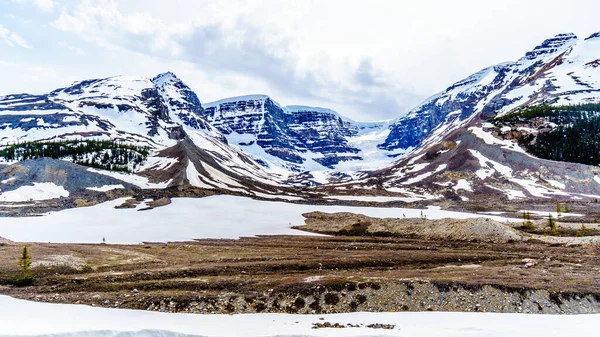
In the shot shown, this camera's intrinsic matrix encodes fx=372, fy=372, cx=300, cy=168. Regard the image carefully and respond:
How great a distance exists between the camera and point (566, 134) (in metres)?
162

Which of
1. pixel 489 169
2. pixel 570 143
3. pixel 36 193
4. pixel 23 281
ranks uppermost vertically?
pixel 570 143

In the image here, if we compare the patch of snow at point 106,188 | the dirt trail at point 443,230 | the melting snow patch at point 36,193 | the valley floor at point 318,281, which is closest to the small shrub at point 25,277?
the valley floor at point 318,281

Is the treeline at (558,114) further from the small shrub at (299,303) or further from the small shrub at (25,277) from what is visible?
the small shrub at (25,277)

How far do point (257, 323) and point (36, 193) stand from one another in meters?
118

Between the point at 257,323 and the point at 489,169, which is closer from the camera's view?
the point at 257,323

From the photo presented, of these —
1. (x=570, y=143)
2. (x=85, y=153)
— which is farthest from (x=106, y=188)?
(x=570, y=143)

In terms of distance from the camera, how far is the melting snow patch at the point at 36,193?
352 feet

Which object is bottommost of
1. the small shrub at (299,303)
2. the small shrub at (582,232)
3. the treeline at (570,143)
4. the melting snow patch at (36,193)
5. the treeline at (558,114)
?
the small shrub at (299,303)

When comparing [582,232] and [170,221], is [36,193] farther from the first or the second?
[582,232]

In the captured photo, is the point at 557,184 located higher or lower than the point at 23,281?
higher

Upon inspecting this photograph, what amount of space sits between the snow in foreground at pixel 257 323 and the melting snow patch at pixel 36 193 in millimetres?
103766

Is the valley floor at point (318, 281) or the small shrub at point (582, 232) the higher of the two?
the small shrub at point (582, 232)

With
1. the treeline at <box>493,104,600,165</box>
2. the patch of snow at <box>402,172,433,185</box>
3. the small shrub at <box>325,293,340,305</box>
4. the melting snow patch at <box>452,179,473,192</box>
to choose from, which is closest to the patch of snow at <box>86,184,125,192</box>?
the patch of snow at <box>402,172,433,185</box>

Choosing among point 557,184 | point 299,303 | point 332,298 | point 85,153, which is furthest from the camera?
point 85,153
